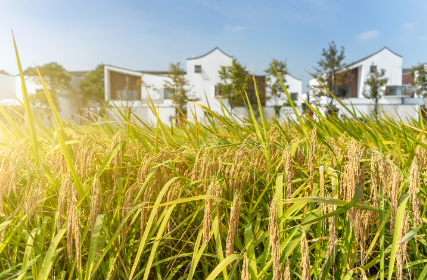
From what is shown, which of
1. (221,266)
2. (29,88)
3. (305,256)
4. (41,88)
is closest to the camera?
(305,256)

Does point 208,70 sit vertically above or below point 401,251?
above

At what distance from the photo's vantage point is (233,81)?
38.0 meters

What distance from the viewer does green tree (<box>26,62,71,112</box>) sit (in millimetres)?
42906

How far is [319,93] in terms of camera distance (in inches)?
1410

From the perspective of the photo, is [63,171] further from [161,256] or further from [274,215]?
[274,215]

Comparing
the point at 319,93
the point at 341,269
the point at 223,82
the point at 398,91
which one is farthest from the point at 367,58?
the point at 341,269

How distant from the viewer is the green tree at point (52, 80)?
141ft

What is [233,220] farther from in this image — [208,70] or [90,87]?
[90,87]

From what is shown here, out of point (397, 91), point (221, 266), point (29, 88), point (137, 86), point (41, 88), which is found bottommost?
point (221, 266)

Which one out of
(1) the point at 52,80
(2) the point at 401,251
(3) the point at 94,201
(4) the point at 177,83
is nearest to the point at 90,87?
(1) the point at 52,80

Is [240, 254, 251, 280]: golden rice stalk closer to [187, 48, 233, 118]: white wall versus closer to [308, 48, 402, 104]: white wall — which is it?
Answer: [187, 48, 233, 118]: white wall

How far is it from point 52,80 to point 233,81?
30.2 m

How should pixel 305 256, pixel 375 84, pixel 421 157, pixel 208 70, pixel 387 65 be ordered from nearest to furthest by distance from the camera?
pixel 305 256
pixel 421 157
pixel 375 84
pixel 208 70
pixel 387 65

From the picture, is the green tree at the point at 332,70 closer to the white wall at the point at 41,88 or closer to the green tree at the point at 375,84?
the green tree at the point at 375,84
